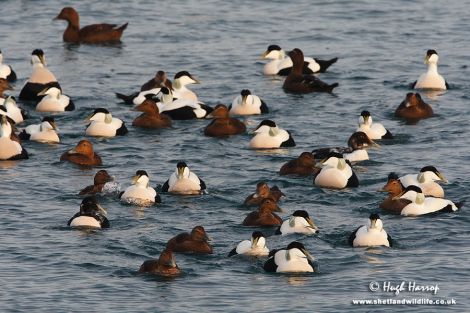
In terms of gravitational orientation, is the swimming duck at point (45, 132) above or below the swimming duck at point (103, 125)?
below

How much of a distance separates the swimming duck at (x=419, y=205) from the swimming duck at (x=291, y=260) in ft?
10.3

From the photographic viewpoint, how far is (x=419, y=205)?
25656 millimetres

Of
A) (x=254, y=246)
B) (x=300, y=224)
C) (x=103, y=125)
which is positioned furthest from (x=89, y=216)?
(x=103, y=125)

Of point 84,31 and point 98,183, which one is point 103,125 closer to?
point 98,183

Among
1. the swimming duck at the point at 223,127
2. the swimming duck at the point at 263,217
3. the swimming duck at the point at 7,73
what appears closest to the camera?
the swimming duck at the point at 263,217

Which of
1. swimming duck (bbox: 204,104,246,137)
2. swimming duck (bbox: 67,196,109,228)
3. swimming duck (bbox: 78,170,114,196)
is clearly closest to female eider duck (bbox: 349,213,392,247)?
swimming duck (bbox: 67,196,109,228)

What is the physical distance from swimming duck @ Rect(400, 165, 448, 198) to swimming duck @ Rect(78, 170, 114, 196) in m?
4.98

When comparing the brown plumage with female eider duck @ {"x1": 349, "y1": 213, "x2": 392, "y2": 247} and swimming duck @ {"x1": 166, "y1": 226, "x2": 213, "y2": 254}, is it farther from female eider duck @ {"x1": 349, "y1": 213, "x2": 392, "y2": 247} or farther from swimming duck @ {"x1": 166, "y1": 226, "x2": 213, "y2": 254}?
female eider duck @ {"x1": 349, "y1": 213, "x2": 392, "y2": 247}

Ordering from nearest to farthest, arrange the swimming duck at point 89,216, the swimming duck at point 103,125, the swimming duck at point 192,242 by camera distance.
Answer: the swimming duck at point 192,242
the swimming duck at point 89,216
the swimming duck at point 103,125

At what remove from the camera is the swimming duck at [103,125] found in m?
31.3

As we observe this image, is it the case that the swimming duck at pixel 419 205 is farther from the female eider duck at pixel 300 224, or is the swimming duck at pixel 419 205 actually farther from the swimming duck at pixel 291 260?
the swimming duck at pixel 291 260

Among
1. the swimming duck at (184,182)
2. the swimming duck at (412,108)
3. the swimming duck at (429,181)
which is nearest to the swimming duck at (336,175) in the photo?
the swimming duck at (429,181)

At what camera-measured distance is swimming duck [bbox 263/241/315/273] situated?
74.4 ft

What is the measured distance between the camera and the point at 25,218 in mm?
25594
